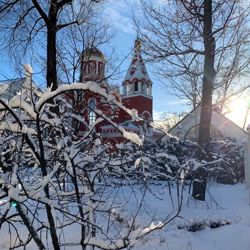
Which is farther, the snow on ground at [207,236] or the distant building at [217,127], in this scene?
the distant building at [217,127]

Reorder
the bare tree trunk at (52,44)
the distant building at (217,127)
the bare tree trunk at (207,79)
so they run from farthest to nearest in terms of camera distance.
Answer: the distant building at (217,127)
the bare tree trunk at (207,79)
the bare tree trunk at (52,44)

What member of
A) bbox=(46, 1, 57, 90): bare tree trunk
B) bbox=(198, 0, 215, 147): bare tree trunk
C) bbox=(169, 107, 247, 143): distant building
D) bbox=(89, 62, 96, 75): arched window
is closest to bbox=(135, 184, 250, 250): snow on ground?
bbox=(198, 0, 215, 147): bare tree trunk

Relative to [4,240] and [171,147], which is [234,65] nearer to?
[171,147]

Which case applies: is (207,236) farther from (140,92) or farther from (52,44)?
(140,92)

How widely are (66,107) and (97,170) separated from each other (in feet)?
1.84

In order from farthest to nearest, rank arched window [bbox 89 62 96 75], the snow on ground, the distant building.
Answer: the distant building
arched window [bbox 89 62 96 75]
the snow on ground

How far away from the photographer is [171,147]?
1681 centimetres

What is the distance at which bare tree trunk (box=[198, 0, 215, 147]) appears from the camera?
496 inches

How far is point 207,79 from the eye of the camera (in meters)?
12.5

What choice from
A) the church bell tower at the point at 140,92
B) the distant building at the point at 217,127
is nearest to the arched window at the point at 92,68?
the distant building at the point at 217,127

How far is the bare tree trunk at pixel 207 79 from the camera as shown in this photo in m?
12.6

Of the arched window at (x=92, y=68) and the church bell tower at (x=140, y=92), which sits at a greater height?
the church bell tower at (x=140, y=92)

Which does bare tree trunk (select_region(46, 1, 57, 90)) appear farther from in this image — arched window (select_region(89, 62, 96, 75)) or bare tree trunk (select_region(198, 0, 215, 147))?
arched window (select_region(89, 62, 96, 75))

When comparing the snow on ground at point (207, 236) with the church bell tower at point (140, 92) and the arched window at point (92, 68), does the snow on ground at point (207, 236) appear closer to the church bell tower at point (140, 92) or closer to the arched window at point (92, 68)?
the arched window at point (92, 68)
